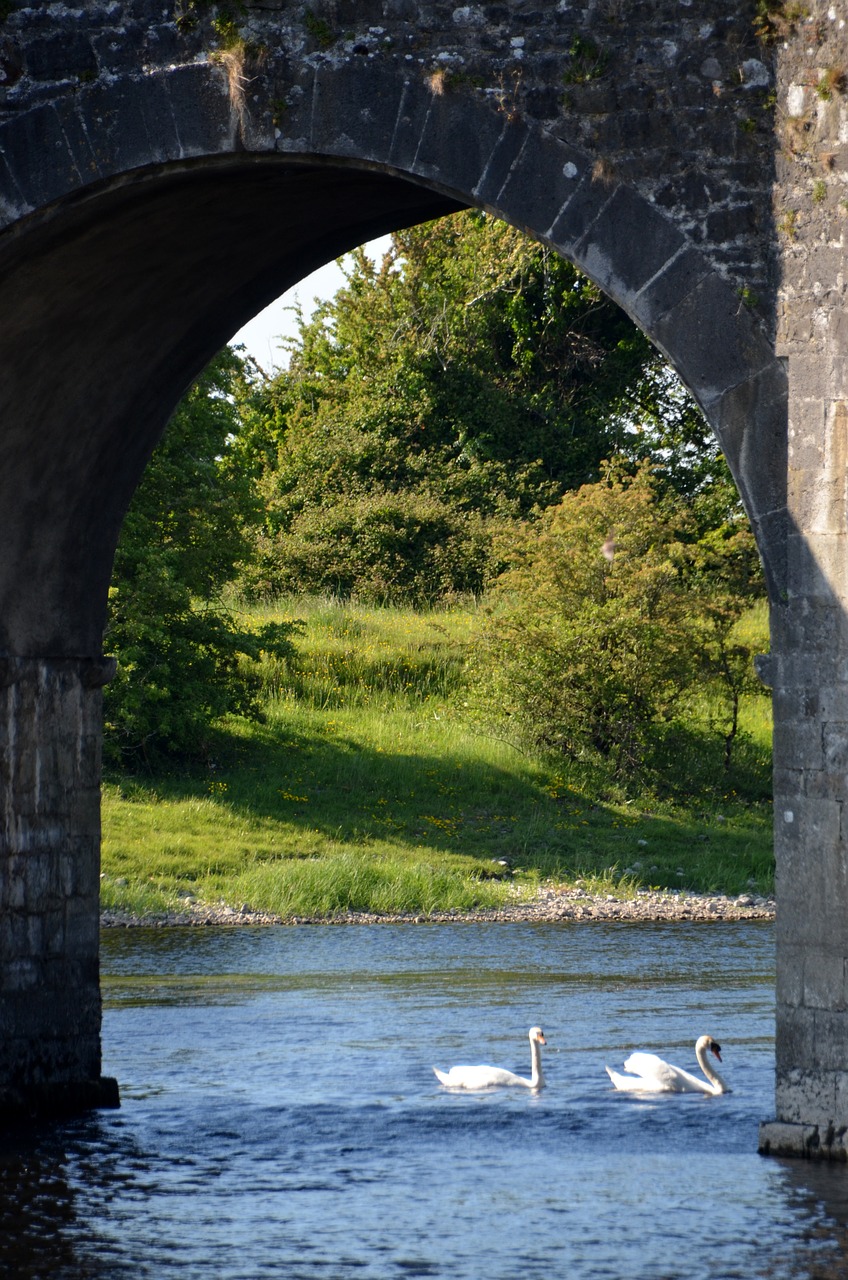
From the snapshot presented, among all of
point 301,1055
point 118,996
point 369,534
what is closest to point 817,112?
point 301,1055

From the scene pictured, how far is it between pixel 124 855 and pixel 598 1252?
14.7 meters

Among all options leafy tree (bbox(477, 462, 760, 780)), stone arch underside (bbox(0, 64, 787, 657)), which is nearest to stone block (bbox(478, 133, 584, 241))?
stone arch underside (bbox(0, 64, 787, 657))

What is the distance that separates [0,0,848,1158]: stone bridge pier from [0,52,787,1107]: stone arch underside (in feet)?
0.05

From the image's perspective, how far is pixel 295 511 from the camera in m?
35.5

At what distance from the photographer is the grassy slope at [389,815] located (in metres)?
20.9

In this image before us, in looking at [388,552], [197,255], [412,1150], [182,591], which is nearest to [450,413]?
[388,552]

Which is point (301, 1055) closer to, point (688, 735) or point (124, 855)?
point (124, 855)

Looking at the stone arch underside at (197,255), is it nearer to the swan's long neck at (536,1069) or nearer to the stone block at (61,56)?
the stone block at (61,56)

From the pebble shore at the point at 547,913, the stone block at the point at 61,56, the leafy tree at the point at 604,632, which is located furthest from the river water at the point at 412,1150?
the leafy tree at the point at 604,632

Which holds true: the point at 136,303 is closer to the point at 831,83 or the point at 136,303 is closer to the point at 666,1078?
the point at 831,83

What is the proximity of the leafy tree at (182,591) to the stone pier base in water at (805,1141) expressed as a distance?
16.5 meters

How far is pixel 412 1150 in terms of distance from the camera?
905 cm

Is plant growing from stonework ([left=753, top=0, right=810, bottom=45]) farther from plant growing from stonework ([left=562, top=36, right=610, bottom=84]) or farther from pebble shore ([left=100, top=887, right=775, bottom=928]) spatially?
pebble shore ([left=100, top=887, right=775, bottom=928])

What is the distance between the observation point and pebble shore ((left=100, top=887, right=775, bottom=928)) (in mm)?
19859
